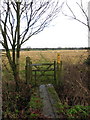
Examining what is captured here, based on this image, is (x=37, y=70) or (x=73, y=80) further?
(x=37, y=70)

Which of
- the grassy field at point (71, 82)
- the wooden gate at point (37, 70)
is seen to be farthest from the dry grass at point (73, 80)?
the wooden gate at point (37, 70)

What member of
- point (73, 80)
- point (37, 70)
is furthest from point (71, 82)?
point (37, 70)

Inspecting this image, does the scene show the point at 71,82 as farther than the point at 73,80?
No

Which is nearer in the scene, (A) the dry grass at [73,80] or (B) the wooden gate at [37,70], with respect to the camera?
(A) the dry grass at [73,80]

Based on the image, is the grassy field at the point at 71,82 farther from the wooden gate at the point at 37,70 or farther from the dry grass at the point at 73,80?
the wooden gate at the point at 37,70

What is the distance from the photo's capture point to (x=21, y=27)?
558cm

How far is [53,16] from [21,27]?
1.23m

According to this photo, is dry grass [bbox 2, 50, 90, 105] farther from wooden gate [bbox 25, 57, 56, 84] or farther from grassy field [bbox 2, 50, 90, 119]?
wooden gate [bbox 25, 57, 56, 84]

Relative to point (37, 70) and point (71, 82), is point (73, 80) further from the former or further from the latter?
point (37, 70)

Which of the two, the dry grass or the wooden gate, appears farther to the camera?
the wooden gate

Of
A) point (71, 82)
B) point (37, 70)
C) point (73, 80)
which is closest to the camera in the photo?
point (71, 82)

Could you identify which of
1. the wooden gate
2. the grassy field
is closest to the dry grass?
the grassy field

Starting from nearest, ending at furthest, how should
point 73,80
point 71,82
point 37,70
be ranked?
point 71,82 → point 73,80 → point 37,70

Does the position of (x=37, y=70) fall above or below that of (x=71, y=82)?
above
